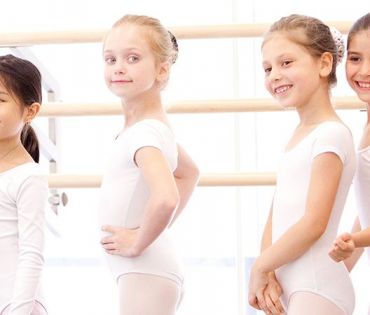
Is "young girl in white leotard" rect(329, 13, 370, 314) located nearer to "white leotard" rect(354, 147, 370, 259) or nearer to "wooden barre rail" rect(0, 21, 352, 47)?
"white leotard" rect(354, 147, 370, 259)

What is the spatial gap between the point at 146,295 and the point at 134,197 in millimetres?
175

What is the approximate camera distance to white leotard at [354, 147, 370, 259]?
1624mm

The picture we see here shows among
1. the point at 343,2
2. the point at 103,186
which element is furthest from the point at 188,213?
the point at 103,186

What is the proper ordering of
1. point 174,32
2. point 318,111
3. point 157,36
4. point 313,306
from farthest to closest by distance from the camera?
point 174,32
point 157,36
point 318,111
point 313,306

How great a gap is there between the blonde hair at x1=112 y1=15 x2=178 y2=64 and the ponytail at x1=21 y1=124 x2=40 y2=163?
0.88 ft

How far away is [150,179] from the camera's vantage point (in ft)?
5.24

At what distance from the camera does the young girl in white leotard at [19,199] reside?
162 cm

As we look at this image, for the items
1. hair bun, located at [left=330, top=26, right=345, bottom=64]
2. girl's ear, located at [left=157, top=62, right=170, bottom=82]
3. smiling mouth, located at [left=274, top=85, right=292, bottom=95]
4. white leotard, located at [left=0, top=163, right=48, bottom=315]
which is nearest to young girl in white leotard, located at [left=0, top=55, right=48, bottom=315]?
white leotard, located at [left=0, top=163, right=48, bottom=315]

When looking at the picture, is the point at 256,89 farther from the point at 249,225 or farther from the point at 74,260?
the point at 74,260

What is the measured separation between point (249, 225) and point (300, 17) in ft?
9.78

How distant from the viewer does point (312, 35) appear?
1.61 meters

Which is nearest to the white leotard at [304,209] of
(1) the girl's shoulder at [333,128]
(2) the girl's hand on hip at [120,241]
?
(1) the girl's shoulder at [333,128]

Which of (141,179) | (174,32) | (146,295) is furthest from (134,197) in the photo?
(174,32)

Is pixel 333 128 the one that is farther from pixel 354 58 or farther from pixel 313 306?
pixel 313 306
